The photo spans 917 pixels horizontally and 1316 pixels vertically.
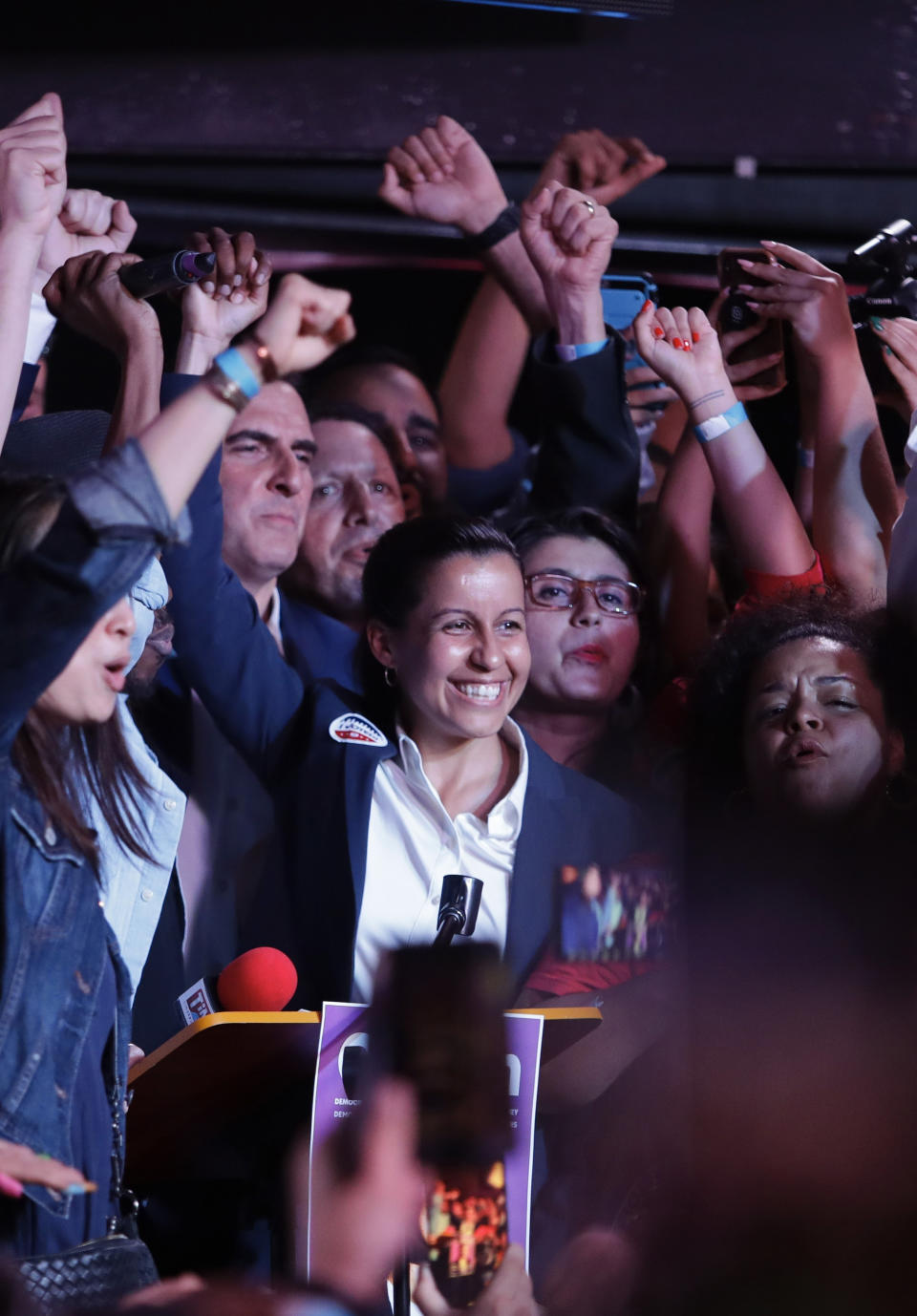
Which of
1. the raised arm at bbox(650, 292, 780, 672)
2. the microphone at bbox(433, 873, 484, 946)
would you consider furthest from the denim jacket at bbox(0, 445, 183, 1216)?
the raised arm at bbox(650, 292, 780, 672)

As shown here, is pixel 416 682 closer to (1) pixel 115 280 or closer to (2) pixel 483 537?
(2) pixel 483 537

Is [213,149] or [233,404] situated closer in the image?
[233,404]

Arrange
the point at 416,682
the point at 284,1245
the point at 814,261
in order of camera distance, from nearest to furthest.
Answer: the point at 284,1245, the point at 416,682, the point at 814,261

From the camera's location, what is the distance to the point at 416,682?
2291 mm

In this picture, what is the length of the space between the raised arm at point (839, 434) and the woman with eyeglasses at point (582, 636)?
1.23 feet

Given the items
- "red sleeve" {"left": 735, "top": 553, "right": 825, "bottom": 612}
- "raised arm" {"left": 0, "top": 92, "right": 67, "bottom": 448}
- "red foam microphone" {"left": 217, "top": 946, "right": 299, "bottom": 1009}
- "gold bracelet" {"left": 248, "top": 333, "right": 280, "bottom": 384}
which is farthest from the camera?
"red sleeve" {"left": 735, "top": 553, "right": 825, "bottom": 612}

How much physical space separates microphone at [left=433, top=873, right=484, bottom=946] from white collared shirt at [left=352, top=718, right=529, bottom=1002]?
6cm

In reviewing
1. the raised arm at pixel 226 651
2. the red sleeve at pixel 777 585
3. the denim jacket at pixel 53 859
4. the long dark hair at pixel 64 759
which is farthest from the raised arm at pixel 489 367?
the denim jacket at pixel 53 859

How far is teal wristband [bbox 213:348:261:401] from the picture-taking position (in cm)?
143

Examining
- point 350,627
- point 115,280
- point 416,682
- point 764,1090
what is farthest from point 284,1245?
point 115,280

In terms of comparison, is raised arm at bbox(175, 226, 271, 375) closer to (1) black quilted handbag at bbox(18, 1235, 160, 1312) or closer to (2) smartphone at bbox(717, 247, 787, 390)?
(2) smartphone at bbox(717, 247, 787, 390)

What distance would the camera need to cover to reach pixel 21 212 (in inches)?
85.2

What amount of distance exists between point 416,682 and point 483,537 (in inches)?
10.7

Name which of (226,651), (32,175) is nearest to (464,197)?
(32,175)
